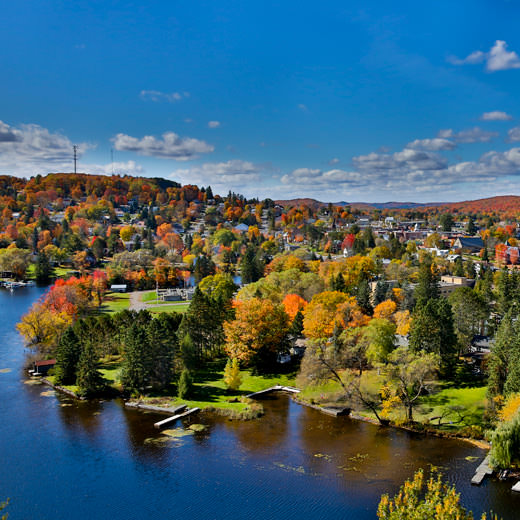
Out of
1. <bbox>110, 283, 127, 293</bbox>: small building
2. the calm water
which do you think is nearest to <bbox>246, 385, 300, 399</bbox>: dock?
the calm water

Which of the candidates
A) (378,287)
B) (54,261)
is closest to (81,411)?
(378,287)

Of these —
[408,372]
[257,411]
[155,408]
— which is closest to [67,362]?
[155,408]

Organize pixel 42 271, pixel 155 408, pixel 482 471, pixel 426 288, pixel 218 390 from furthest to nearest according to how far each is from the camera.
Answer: pixel 42 271 → pixel 426 288 → pixel 218 390 → pixel 155 408 → pixel 482 471

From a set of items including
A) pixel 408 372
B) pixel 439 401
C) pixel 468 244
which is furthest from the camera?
pixel 468 244

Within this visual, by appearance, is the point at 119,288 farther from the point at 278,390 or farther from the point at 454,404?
the point at 454,404

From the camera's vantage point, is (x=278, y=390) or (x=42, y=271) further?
(x=42, y=271)

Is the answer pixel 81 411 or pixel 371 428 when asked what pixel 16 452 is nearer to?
pixel 81 411

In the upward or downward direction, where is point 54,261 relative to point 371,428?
upward
